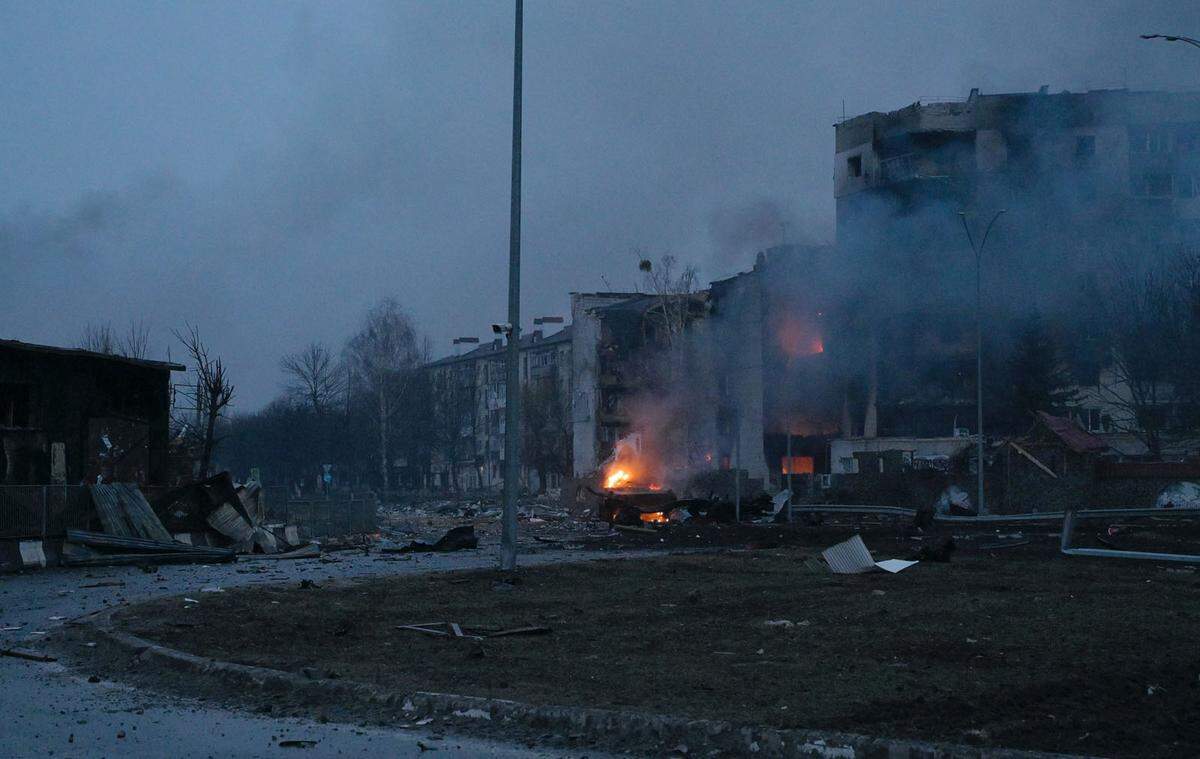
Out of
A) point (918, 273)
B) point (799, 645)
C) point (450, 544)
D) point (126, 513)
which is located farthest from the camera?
point (918, 273)

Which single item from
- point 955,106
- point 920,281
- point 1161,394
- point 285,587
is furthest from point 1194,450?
point 285,587

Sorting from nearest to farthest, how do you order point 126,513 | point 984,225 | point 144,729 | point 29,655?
point 144,729 → point 29,655 → point 126,513 → point 984,225

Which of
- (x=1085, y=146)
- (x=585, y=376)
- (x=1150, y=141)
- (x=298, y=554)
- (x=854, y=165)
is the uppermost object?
(x=854, y=165)

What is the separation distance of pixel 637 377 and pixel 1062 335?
34.6m

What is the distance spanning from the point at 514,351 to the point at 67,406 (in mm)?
15984

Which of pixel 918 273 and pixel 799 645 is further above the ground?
pixel 918 273

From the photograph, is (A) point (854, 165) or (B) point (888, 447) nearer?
(B) point (888, 447)

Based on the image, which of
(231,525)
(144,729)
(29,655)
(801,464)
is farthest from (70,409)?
(801,464)

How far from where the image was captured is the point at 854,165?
238 ft

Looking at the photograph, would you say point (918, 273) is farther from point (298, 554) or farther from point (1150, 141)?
point (298, 554)

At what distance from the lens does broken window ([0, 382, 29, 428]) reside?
2869 centimetres

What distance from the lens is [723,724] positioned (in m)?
7.09

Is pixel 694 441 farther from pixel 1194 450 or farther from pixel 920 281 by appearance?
pixel 1194 450

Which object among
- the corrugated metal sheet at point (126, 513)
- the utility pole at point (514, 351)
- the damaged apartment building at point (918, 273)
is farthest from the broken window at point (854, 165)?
the utility pole at point (514, 351)
